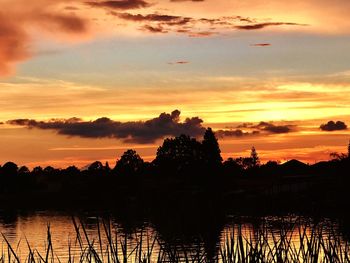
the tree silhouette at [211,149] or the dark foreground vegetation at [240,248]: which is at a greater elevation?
the tree silhouette at [211,149]

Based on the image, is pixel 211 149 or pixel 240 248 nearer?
pixel 240 248

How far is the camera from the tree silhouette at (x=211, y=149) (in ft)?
640

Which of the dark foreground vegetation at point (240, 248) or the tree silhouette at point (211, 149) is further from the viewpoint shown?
the tree silhouette at point (211, 149)

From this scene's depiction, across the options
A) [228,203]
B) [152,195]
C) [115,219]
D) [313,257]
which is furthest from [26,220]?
[313,257]

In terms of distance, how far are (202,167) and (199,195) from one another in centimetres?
1853

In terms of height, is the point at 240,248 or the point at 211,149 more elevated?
the point at 211,149

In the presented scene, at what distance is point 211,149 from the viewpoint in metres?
195

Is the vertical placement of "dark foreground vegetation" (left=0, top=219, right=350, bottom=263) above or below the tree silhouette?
below

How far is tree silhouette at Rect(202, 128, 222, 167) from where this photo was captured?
19512 cm

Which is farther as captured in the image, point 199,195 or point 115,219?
point 199,195

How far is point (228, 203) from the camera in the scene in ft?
592

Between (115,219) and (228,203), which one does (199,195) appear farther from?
(115,219)

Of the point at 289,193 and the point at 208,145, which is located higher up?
the point at 208,145

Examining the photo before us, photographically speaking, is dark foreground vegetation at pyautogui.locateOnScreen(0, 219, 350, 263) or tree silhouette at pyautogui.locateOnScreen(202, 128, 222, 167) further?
tree silhouette at pyautogui.locateOnScreen(202, 128, 222, 167)
